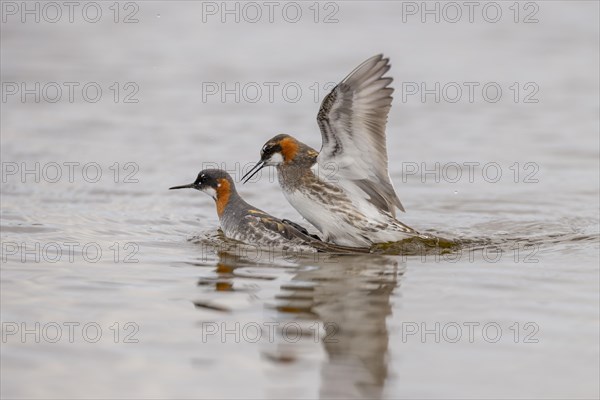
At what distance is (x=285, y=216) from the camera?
42.7 ft

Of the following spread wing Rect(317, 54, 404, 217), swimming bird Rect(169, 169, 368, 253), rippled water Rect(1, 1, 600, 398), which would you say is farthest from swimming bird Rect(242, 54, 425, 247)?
rippled water Rect(1, 1, 600, 398)

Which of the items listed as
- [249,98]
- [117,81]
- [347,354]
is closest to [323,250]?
[347,354]

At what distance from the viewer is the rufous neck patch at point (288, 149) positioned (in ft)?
37.9

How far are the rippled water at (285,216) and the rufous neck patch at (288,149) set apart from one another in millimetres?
1070

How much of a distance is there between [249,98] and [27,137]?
396 centimetres

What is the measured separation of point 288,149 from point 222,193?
0.95 metres

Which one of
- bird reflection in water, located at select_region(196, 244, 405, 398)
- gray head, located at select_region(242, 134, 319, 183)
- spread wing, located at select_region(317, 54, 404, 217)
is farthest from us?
gray head, located at select_region(242, 134, 319, 183)

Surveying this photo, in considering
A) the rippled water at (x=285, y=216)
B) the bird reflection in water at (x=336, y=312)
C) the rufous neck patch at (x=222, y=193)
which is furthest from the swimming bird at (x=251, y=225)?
the bird reflection in water at (x=336, y=312)

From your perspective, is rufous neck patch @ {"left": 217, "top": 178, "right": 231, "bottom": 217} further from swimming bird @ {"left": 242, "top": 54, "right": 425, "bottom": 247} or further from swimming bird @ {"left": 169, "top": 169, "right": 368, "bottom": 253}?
swimming bird @ {"left": 242, "top": 54, "right": 425, "bottom": 247}

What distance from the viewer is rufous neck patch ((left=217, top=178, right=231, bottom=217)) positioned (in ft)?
39.2

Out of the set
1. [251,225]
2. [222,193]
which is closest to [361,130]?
[251,225]

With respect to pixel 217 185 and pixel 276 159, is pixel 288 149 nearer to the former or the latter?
pixel 276 159

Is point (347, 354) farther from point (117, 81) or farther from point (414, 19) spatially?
point (414, 19)

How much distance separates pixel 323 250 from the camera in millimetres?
10945
